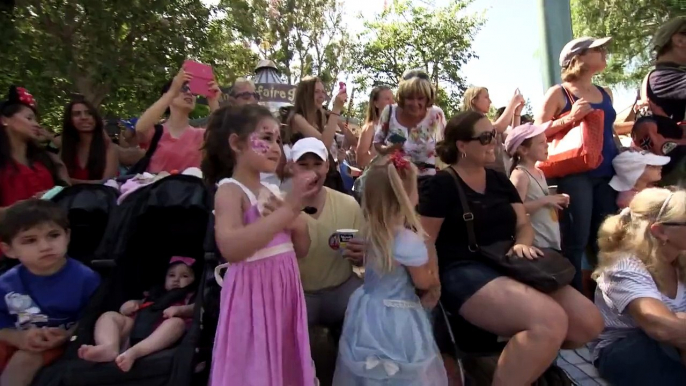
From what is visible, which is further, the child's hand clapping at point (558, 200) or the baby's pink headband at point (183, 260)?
the child's hand clapping at point (558, 200)

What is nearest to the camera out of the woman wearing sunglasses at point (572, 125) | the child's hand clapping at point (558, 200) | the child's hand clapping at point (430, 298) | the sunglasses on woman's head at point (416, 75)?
the child's hand clapping at point (430, 298)

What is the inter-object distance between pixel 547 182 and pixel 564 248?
21.6 inches

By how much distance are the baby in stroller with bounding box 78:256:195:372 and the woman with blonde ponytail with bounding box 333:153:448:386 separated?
2.67 ft

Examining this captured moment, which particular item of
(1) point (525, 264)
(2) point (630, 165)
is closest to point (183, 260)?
(1) point (525, 264)

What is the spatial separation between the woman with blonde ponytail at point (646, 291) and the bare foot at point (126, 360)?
2.22 meters

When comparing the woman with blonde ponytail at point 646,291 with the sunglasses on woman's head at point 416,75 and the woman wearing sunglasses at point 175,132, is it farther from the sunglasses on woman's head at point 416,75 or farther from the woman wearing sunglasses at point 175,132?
the woman wearing sunglasses at point 175,132

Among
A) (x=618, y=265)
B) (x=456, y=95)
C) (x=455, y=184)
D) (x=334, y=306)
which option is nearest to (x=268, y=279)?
(x=334, y=306)

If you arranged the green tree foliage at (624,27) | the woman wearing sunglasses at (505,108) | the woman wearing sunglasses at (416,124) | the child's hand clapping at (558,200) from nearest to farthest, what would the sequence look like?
the child's hand clapping at (558,200) → the woman wearing sunglasses at (416,124) → the woman wearing sunglasses at (505,108) → the green tree foliage at (624,27)

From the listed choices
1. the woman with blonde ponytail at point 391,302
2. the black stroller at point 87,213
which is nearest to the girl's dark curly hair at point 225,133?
the woman with blonde ponytail at point 391,302

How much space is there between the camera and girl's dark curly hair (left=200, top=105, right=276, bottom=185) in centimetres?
243

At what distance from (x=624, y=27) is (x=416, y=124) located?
1577 centimetres

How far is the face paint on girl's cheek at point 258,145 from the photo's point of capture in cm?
238

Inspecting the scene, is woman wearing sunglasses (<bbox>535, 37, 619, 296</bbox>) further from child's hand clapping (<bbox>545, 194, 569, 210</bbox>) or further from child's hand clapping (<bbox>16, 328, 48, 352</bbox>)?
child's hand clapping (<bbox>16, 328, 48, 352</bbox>)

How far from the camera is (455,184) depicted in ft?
9.98
